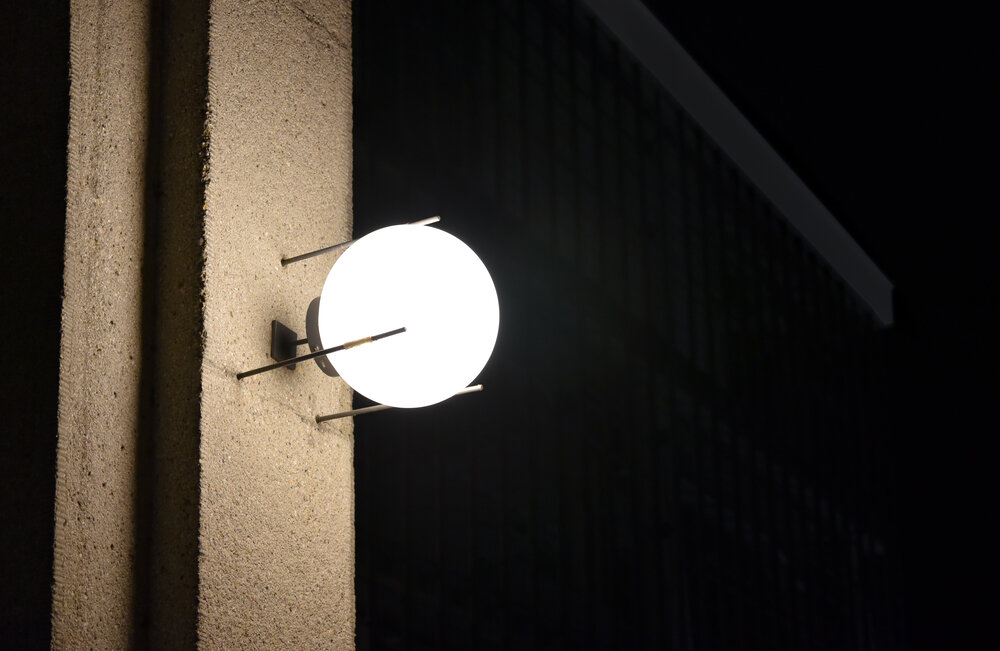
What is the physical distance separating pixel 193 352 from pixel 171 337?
0.06 metres

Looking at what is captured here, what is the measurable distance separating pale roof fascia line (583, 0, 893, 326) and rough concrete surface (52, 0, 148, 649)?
3344 mm

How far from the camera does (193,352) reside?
1669 millimetres

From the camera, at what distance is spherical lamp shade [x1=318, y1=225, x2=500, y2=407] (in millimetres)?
1600

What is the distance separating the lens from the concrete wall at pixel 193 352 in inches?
60.9

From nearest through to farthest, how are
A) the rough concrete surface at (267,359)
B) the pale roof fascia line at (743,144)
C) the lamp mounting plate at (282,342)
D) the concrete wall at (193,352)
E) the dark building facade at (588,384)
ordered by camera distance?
the concrete wall at (193,352) < the rough concrete surface at (267,359) < the lamp mounting plate at (282,342) < the dark building facade at (588,384) < the pale roof fascia line at (743,144)

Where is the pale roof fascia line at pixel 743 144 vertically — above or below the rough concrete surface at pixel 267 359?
above

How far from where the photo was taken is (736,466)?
17.8 ft

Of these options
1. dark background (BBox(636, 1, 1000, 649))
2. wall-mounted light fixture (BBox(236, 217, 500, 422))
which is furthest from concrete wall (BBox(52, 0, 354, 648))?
dark background (BBox(636, 1, 1000, 649))

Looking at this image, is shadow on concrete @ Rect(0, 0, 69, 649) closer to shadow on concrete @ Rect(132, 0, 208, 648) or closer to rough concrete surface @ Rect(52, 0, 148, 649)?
rough concrete surface @ Rect(52, 0, 148, 649)

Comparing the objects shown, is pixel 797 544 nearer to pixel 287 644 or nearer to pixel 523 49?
pixel 523 49

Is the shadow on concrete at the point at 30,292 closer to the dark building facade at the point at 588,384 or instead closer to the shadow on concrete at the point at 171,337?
the shadow on concrete at the point at 171,337

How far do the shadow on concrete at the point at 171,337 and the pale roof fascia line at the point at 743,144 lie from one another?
3186 mm

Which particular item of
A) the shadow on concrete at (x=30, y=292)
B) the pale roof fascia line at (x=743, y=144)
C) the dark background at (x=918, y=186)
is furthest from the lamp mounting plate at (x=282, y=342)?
the dark background at (x=918, y=186)

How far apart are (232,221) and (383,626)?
57.6 inches
